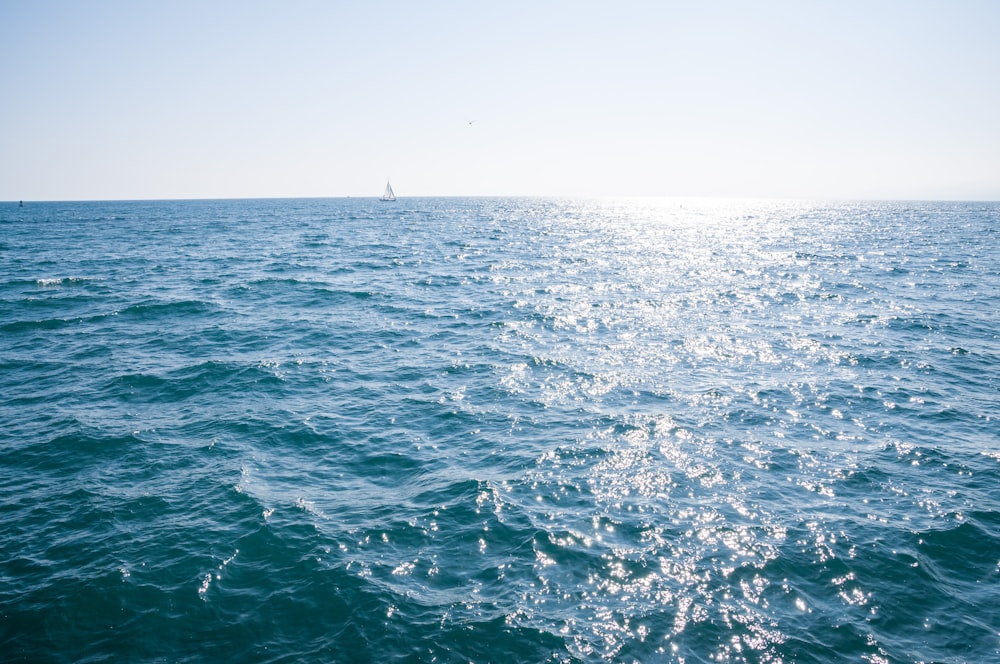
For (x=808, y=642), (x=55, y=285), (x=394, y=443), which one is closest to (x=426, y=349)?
(x=394, y=443)

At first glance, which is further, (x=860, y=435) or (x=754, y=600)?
(x=860, y=435)

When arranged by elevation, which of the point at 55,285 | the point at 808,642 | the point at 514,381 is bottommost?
the point at 808,642

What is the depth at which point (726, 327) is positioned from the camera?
36.5 meters

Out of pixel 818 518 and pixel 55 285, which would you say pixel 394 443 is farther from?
pixel 55 285

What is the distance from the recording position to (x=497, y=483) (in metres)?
17.7

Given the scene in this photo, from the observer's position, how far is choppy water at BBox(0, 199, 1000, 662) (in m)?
12.0

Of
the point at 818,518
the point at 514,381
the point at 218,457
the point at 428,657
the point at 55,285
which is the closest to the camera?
the point at 428,657

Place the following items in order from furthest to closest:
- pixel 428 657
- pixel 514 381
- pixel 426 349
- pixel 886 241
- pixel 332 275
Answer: pixel 886 241 < pixel 332 275 < pixel 426 349 < pixel 514 381 < pixel 428 657

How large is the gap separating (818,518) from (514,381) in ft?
47.9

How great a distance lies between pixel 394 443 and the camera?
2061 cm

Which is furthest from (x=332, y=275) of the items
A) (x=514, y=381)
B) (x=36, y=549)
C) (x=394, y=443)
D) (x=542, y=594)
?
(x=542, y=594)

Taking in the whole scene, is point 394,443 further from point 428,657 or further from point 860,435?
point 860,435

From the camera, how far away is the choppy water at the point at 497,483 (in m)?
12.0

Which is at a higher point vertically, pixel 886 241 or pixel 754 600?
pixel 886 241
